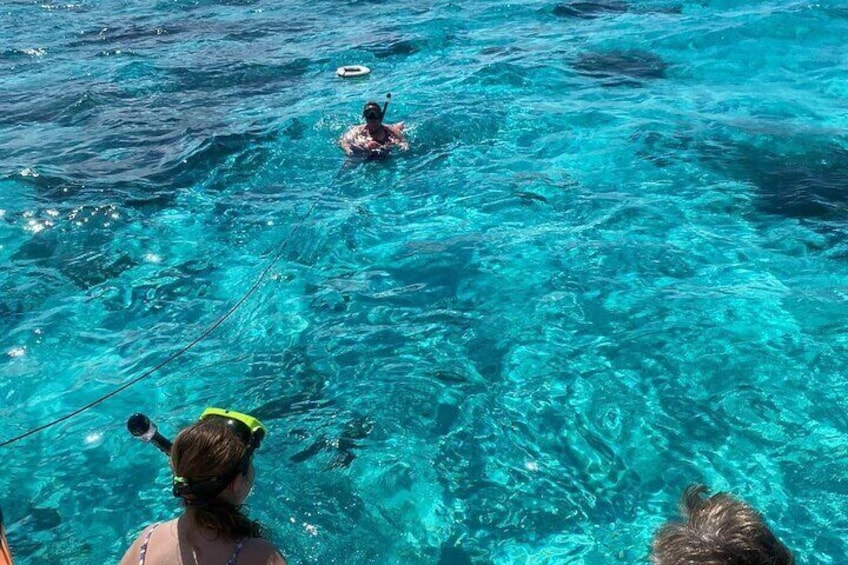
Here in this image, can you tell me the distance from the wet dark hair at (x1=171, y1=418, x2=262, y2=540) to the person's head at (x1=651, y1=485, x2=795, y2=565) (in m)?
1.48

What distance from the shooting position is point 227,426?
2703mm

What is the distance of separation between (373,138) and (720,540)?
7.80 m

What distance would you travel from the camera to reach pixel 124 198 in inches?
340

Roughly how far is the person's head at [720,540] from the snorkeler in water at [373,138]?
7.42 meters

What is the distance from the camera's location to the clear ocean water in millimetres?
4516

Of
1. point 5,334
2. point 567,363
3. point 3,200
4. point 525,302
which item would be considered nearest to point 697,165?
point 525,302

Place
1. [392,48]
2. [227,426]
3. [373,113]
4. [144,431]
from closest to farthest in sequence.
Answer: [227,426] < [144,431] < [373,113] < [392,48]

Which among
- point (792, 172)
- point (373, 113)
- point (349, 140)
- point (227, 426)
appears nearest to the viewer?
point (227, 426)

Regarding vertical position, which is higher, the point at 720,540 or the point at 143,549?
the point at 720,540

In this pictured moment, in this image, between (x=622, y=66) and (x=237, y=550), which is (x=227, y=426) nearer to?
(x=237, y=550)

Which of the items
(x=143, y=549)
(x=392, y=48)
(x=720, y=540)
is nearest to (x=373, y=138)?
(x=392, y=48)

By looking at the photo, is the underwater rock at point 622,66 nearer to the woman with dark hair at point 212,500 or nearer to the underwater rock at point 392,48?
the underwater rock at point 392,48

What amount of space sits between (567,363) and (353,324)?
182 cm

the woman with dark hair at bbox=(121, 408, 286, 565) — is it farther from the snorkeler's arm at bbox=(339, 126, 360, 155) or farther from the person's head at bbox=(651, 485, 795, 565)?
the snorkeler's arm at bbox=(339, 126, 360, 155)
